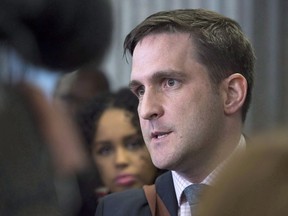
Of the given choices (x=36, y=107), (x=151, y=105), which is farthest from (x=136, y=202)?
(x=36, y=107)

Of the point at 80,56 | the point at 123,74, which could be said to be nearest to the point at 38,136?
the point at 80,56

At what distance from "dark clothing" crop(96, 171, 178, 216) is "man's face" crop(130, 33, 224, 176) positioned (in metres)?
0.09

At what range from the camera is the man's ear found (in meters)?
2.23

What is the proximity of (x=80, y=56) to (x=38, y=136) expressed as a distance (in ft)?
0.45

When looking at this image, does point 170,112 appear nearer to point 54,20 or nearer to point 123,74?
point 54,20

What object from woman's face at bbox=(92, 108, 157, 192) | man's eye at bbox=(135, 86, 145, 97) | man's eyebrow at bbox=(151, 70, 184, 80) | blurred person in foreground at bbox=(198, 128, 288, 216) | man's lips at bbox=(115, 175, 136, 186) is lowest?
man's lips at bbox=(115, 175, 136, 186)

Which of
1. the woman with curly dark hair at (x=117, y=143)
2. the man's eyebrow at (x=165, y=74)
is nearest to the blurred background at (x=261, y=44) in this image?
the woman with curly dark hair at (x=117, y=143)

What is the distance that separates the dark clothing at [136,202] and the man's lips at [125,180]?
22.1 inches

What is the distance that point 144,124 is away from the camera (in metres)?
2.15

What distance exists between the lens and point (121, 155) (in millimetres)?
2988

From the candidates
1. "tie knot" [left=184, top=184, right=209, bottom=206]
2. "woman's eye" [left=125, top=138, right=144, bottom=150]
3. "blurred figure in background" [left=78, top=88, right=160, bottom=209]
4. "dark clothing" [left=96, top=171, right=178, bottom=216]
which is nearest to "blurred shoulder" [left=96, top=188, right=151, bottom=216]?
"dark clothing" [left=96, top=171, right=178, bottom=216]

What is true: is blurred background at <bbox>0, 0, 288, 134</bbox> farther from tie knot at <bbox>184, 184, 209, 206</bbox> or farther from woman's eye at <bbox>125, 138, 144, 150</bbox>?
tie knot at <bbox>184, 184, 209, 206</bbox>

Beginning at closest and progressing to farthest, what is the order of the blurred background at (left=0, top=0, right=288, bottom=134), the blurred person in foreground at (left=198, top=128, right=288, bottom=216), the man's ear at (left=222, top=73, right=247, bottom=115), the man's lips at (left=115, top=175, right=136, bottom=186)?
1. the blurred person in foreground at (left=198, top=128, right=288, bottom=216)
2. the man's ear at (left=222, top=73, right=247, bottom=115)
3. the man's lips at (left=115, top=175, right=136, bottom=186)
4. the blurred background at (left=0, top=0, right=288, bottom=134)

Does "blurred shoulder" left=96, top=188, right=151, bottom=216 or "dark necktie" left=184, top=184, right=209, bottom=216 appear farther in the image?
"blurred shoulder" left=96, top=188, right=151, bottom=216
